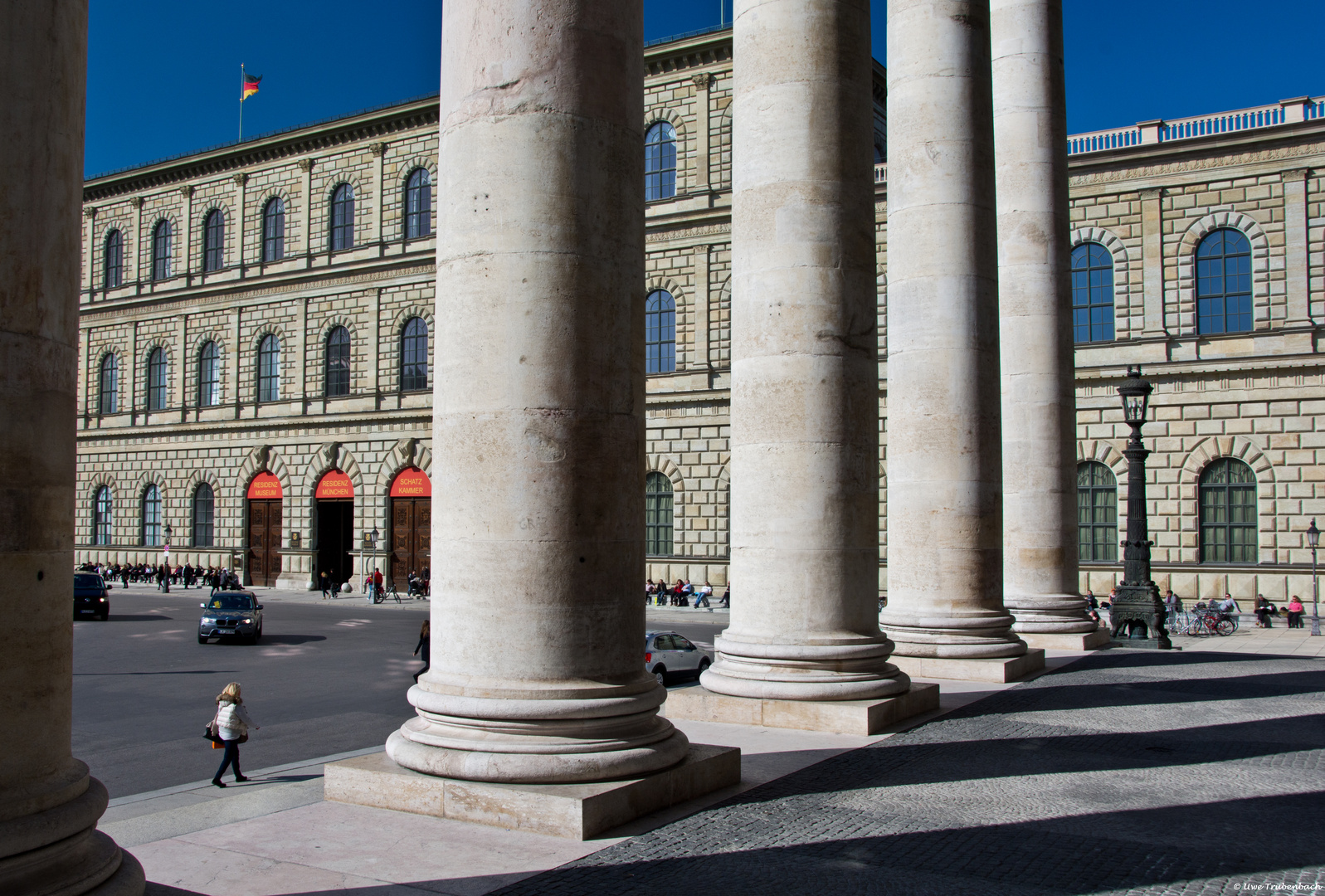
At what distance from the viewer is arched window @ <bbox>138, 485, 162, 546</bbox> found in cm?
6178

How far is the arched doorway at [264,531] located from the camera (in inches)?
2264

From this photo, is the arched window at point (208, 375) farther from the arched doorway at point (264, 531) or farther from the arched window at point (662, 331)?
the arched window at point (662, 331)

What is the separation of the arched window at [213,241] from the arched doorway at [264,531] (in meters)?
12.4

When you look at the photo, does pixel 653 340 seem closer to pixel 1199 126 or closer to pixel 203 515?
pixel 1199 126

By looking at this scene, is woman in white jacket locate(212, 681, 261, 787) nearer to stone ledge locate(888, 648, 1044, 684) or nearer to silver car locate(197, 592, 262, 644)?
stone ledge locate(888, 648, 1044, 684)

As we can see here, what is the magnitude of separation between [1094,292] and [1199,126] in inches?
256

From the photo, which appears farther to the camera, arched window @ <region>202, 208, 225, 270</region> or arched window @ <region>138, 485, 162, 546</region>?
arched window @ <region>138, 485, 162, 546</region>

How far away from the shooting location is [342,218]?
57125mm

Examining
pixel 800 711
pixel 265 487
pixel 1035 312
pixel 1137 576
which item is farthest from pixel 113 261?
pixel 800 711

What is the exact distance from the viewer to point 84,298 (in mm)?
66125

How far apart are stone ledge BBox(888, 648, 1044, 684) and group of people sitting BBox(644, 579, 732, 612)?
2705 centimetres

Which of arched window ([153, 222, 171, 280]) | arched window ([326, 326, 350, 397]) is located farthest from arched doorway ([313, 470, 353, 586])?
arched window ([153, 222, 171, 280])

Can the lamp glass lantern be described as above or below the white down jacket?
above

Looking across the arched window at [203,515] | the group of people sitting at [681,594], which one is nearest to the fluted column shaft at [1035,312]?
the group of people sitting at [681,594]
